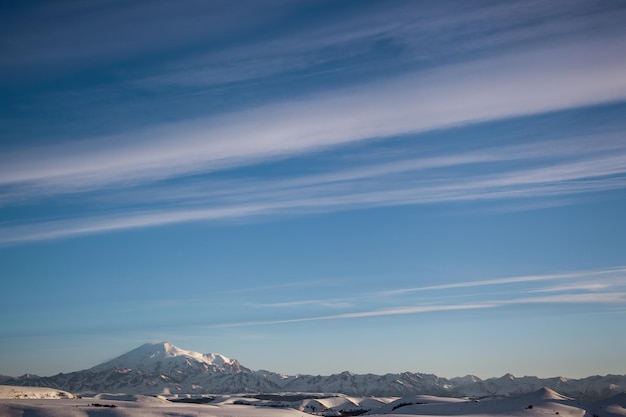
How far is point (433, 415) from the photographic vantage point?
109375 millimetres

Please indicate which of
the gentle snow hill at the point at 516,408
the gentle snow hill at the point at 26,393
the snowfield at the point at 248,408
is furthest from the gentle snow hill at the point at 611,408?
the gentle snow hill at the point at 26,393

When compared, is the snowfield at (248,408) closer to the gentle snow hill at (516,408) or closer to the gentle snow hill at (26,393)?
the gentle snow hill at (516,408)

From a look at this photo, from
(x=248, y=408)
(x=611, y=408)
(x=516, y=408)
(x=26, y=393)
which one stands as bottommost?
(x=248, y=408)

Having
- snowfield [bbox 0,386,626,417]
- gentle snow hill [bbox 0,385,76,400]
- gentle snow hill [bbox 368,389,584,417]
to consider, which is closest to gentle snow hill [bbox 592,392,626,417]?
snowfield [bbox 0,386,626,417]

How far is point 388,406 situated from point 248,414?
8620cm

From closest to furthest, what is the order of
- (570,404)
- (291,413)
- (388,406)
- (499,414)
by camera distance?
1. (291,413)
2. (499,414)
3. (570,404)
4. (388,406)

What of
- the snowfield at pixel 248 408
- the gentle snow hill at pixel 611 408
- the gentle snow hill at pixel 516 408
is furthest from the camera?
the gentle snow hill at pixel 611 408

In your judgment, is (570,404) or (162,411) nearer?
(162,411)

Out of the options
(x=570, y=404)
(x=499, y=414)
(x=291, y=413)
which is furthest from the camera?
(x=570, y=404)

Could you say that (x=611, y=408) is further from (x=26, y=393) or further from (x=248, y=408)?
(x=26, y=393)

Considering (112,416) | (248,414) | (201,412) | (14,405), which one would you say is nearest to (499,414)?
(248,414)

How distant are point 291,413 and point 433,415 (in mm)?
29017

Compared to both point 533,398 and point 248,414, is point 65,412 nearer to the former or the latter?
point 248,414

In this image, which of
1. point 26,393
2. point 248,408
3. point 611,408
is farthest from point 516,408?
point 26,393
